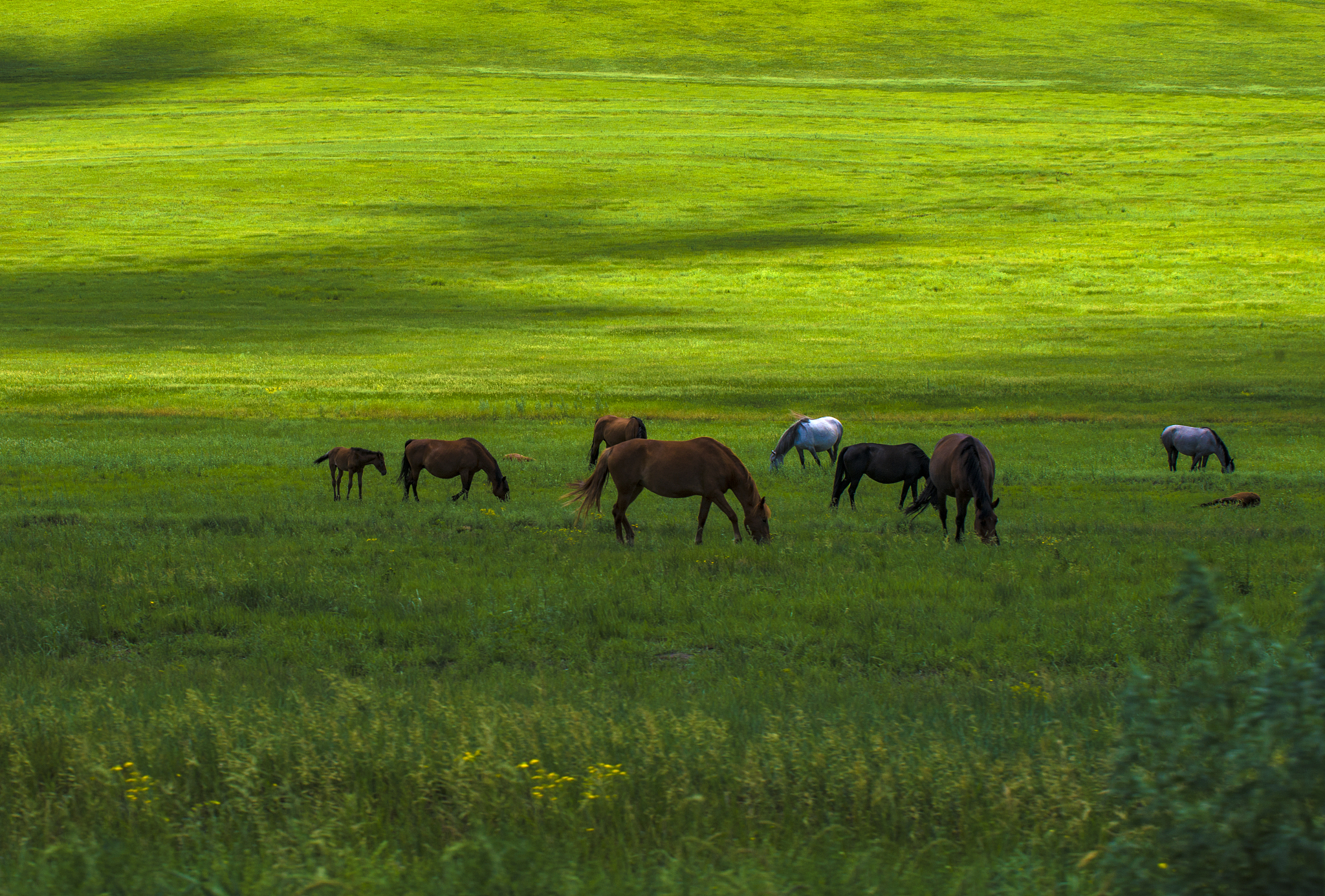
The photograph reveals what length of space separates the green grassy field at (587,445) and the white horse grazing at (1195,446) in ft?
2.38

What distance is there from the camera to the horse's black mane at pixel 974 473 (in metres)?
15.4

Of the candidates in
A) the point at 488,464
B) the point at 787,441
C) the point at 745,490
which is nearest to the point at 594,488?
the point at 745,490

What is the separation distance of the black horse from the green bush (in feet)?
49.0

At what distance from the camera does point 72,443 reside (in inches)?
1109

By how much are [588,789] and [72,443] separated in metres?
25.8

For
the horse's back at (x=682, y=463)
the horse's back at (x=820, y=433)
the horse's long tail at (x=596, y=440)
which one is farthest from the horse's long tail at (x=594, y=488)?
the horse's back at (x=820, y=433)

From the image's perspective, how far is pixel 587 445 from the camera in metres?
28.8

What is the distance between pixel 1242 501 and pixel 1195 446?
7146 millimetres

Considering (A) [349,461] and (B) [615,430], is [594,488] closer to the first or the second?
(A) [349,461]

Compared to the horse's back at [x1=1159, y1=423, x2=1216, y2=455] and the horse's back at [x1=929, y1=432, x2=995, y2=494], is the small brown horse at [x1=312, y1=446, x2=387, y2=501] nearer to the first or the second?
the horse's back at [x1=929, y1=432, x2=995, y2=494]

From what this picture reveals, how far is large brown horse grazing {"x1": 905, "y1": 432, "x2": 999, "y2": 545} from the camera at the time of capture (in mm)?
15414

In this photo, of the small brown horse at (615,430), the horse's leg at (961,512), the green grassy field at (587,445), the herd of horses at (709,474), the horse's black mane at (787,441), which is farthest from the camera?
the horse's black mane at (787,441)

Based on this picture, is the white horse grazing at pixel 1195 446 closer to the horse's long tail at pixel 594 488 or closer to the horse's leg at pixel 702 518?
the horse's leg at pixel 702 518

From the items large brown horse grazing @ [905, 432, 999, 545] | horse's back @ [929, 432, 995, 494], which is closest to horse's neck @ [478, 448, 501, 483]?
large brown horse grazing @ [905, 432, 999, 545]
